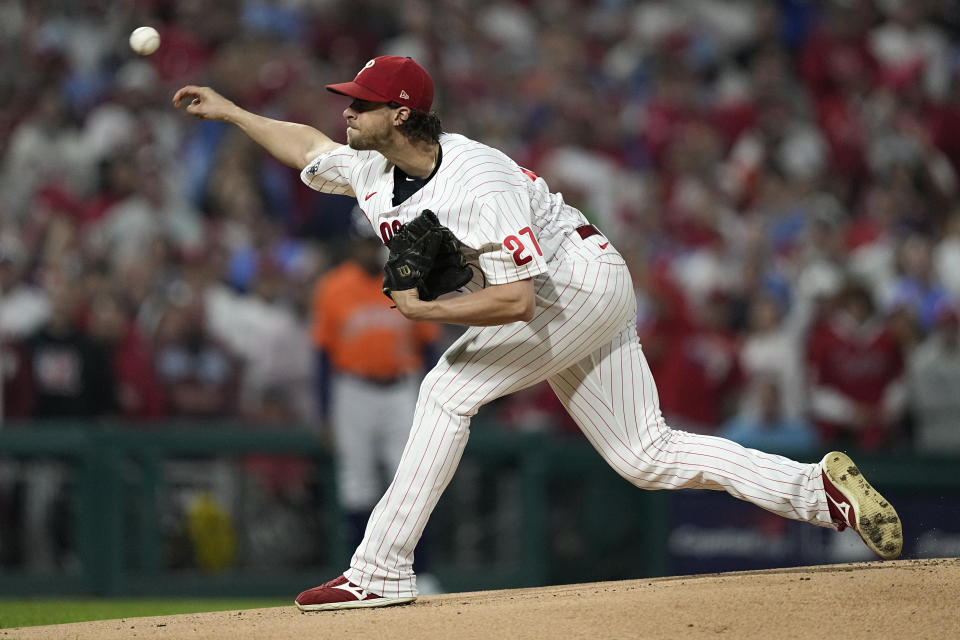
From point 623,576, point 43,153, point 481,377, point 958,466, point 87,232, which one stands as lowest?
point 623,576

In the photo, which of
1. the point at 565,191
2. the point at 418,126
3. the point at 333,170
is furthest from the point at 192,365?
the point at 418,126

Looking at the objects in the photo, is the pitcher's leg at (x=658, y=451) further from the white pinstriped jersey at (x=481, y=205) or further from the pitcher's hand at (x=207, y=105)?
the pitcher's hand at (x=207, y=105)

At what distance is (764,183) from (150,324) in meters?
5.35

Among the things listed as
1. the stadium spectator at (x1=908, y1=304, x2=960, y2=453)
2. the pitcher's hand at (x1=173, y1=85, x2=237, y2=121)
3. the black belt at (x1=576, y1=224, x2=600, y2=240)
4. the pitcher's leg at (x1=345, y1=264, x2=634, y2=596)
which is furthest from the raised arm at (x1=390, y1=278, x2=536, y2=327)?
the stadium spectator at (x1=908, y1=304, x2=960, y2=453)

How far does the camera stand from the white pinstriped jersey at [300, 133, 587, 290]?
4.69m

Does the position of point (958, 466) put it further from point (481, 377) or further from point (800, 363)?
point (481, 377)

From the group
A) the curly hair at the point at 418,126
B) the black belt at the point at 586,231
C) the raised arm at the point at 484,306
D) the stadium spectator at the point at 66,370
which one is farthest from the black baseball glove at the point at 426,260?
the stadium spectator at the point at 66,370

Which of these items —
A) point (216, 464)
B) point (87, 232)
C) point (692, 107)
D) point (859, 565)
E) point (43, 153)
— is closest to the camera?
point (859, 565)

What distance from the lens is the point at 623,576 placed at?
30.1 ft

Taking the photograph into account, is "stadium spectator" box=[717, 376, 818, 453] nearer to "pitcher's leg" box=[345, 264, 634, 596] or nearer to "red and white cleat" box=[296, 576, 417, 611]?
"pitcher's leg" box=[345, 264, 634, 596]

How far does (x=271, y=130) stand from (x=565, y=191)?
5431 mm

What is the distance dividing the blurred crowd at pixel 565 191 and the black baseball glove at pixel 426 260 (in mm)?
4666

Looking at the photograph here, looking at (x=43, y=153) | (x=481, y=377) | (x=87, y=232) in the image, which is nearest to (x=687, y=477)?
(x=481, y=377)

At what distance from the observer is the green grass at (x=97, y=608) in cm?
650
